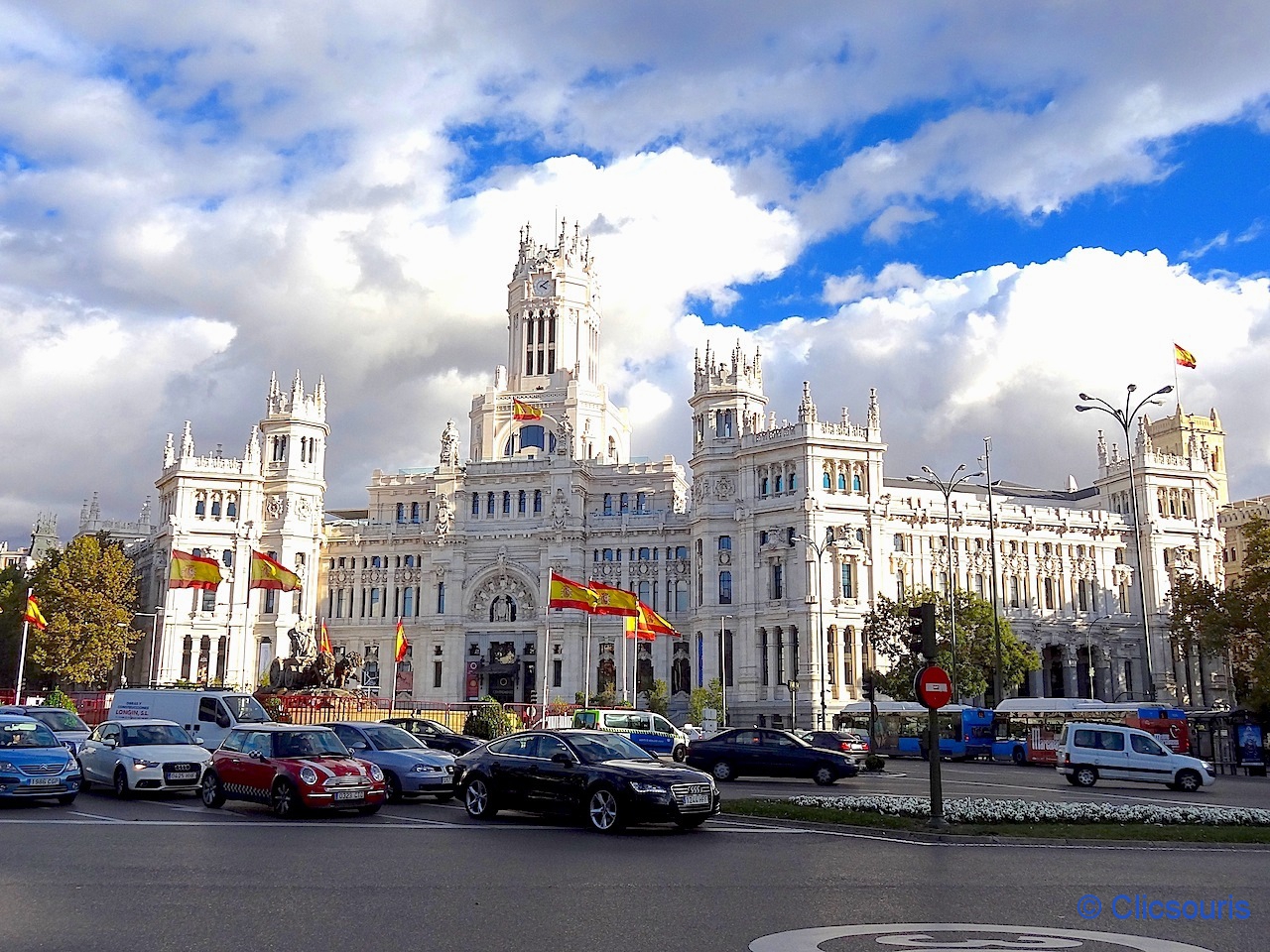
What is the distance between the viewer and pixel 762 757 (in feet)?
121

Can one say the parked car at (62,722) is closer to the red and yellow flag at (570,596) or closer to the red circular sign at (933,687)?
the red circular sign at (933,687)

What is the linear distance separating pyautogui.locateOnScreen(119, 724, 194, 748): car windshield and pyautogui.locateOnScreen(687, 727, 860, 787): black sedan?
54.1ft

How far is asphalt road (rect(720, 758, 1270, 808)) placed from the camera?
30.6 metres

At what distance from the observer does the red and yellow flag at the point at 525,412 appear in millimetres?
103000

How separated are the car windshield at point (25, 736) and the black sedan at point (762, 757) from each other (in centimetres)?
1978

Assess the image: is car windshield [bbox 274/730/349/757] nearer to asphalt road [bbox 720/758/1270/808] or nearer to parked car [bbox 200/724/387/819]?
parked car [bbox 200/724/387/819]

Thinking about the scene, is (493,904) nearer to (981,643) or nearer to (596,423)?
(981,643)

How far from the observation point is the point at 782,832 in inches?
838

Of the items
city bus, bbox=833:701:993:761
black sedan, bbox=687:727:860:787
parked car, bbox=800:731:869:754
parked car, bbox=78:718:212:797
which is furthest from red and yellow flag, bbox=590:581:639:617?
parked car, bbox=78:718:212:797

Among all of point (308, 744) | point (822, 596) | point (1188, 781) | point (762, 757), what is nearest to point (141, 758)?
point (308, 744)

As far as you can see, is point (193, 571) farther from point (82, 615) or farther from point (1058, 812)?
point (1058, 812)

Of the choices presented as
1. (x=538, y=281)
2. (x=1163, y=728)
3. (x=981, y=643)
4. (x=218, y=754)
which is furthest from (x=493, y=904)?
(x=538, y=281)

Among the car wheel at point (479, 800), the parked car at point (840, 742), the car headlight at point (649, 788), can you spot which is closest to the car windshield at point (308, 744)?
the car wheel at point (479, 800)

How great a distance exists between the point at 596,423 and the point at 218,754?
295 ft
